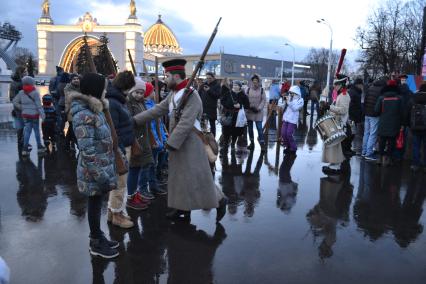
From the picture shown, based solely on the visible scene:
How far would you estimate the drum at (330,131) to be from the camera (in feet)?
25.2

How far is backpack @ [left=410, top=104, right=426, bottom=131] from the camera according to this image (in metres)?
7.86

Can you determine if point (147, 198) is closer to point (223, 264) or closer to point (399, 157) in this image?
point (223, 264)

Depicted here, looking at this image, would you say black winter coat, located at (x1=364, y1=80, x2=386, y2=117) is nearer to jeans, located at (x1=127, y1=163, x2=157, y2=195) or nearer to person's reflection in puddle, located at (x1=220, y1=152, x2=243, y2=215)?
A: person's reflection in puddle, located at (x1=220, y1=152, x2=243, y2=215)

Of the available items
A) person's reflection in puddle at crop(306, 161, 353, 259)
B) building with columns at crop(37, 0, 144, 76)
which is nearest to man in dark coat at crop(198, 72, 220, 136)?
person's reflection in puddle at crop(306, 161, 353, 259)

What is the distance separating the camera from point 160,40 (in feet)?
367

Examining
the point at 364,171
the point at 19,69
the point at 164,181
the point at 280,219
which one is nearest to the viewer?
the point at 280,219

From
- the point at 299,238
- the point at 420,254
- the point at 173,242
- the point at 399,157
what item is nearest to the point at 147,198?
the point at 173,242

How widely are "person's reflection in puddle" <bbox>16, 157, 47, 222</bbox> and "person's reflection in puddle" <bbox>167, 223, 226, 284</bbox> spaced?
6.15ft

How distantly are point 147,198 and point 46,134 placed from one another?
16.9 ft

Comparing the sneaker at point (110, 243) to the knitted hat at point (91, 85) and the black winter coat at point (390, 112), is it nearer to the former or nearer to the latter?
the knitted hat at point (91, 85)

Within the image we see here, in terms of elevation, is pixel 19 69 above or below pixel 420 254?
above

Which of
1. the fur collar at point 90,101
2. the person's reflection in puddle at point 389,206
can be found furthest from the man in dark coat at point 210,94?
the fur collar at point 90,101

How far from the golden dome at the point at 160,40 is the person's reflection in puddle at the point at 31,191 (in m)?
105

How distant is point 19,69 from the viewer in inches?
444
